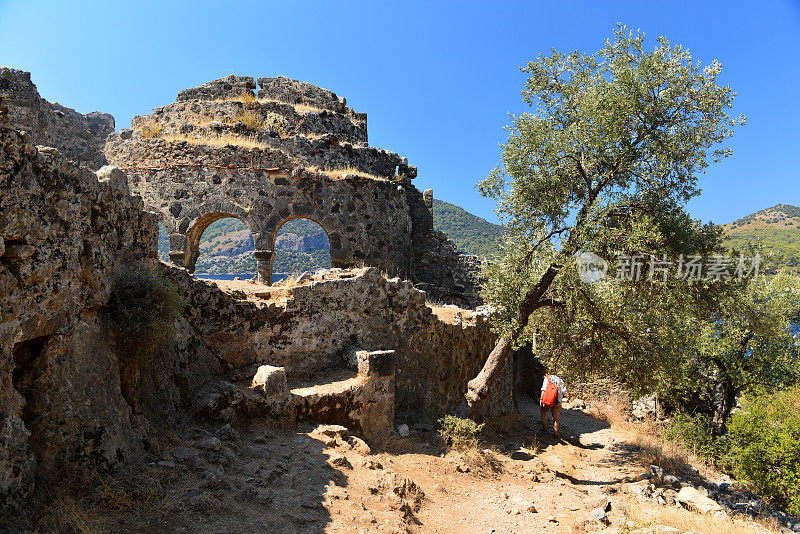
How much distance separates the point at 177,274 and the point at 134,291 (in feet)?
7.11

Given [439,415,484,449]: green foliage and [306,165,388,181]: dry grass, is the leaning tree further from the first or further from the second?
[306,165,388,181]: dry grass

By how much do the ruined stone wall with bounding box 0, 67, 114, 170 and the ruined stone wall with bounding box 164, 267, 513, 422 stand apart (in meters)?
5.94

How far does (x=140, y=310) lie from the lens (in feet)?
16.2

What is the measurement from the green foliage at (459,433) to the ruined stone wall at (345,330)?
3.23ft

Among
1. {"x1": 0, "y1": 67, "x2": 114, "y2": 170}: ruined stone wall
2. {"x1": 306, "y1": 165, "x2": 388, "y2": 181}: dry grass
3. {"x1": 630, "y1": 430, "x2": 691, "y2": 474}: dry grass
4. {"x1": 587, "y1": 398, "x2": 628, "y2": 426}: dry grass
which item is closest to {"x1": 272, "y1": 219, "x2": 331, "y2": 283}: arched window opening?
{"x1": 0, "y1": 67, "x2": 114, "y2": 170}: ruined stone wall

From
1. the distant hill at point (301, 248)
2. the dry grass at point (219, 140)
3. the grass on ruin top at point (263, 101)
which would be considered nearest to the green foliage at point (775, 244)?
the dry grass at point (219, 140)

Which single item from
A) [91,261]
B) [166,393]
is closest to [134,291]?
[91,261]

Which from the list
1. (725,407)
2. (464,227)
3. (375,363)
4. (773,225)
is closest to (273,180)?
(375,363)

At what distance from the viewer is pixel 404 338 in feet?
31.9

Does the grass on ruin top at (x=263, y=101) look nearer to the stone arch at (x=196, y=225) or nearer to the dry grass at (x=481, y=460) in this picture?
the stone arch at (x=196, y=225)

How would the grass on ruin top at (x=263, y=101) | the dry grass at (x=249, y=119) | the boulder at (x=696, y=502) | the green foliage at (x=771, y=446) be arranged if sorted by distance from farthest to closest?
the grass on ruin top at (x=263, y=101), the dry grass at (x=249, y=119), the green foliage at (x=771, y=446), the boulder at (x=696, y=502)

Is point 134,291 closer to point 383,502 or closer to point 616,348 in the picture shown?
point 383,502

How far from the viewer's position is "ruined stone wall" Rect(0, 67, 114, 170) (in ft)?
42.7

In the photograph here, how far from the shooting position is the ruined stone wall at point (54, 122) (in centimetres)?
1302
